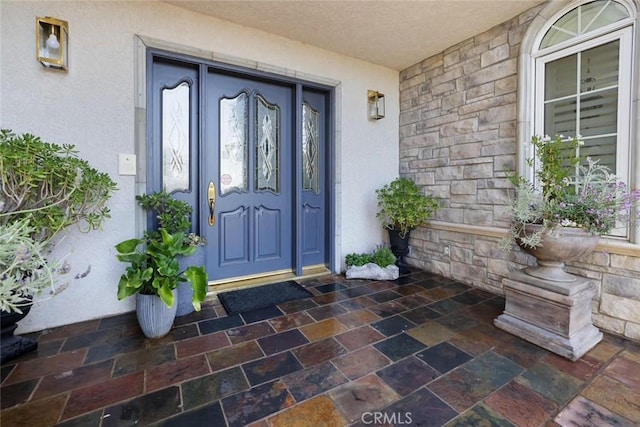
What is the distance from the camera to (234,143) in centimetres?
292

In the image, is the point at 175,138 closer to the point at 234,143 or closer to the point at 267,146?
the point at 234,143

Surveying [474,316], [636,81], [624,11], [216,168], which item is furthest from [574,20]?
[216,168]

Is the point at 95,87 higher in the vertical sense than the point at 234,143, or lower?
higher

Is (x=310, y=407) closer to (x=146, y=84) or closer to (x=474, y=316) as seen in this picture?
(x=474, y=316)

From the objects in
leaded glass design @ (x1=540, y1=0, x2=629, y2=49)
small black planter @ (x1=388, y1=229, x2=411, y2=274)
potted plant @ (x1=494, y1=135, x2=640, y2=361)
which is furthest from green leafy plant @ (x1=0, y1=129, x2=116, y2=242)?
leaded glass design @ (x1=540, y1=0, x2=629, y2=49)

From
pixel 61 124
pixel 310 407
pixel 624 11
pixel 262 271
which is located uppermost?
pixel 624 11

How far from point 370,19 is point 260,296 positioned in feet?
9.07

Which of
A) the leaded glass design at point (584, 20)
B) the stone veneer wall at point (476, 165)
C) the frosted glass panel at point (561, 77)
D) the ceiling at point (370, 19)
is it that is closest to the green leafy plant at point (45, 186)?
the ceiling at point (370, 19)

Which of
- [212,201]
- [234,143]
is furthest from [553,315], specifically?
[234,143]

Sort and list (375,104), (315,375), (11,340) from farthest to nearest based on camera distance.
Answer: (375,104)
(11,340)
(315,375)

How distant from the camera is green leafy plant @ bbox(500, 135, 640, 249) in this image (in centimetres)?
180

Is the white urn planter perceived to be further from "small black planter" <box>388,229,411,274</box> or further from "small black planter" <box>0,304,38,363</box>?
"small black planter" <box>0,304,38,363</box>

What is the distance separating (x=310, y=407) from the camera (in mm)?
1345

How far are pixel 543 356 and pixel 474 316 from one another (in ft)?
1.78
